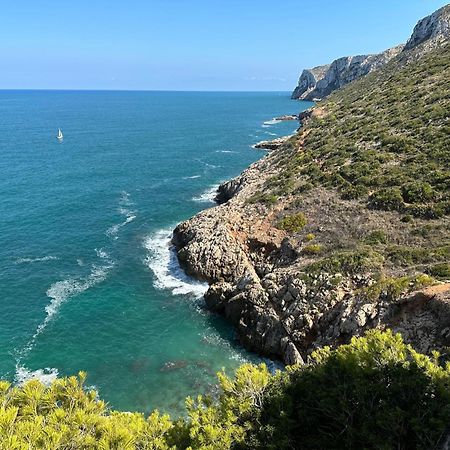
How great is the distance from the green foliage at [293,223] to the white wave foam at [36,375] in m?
28.6

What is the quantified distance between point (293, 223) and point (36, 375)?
102 feet

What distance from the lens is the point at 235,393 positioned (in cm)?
2055

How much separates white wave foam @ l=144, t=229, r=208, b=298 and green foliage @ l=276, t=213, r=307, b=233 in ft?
38.3

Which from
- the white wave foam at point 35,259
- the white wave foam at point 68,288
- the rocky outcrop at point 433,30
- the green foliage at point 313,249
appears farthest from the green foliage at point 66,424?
the rocky outcrop at point 433,30

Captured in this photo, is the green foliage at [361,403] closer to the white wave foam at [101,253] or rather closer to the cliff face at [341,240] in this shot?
the cliff face at [341,240]

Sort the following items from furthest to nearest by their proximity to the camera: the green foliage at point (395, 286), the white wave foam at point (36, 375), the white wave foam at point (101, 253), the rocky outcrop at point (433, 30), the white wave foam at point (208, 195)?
the rocky outcrop at point (433, 30) → the white wave foam at point (208, 195) → the white wave foam at point (101, 253) → the white wave foam at point (36, 375) → the green foliage at point (395, 286)

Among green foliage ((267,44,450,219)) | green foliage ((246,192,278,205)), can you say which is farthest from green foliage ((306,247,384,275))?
green foliage ((246,192,278,205))

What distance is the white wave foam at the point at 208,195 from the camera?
252 feet

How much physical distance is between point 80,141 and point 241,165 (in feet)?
194

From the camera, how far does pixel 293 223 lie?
4834cm

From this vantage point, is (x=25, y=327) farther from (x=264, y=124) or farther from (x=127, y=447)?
(x=264, y=124)

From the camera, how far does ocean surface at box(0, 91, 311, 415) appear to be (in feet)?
116

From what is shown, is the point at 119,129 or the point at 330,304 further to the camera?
the point at 119,129

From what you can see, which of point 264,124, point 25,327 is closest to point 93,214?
point 25,327
